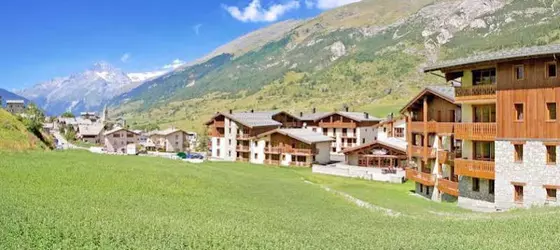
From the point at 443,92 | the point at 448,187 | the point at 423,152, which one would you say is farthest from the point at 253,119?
the point at 448,187

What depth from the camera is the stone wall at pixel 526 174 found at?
3538cm

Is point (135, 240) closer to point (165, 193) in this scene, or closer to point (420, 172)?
point (165, 193)

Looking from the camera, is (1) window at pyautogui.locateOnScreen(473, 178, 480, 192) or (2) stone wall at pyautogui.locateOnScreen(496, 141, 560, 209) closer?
(2) stone wall at pyautogui.locateOnScreen(496, 141, 560, 209)

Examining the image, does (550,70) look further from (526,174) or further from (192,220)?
(192,220)

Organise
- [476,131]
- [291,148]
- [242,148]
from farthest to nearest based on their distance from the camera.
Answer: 1. [242,148]
2. [291,148]
3. [476,131]

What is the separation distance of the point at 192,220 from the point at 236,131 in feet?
277

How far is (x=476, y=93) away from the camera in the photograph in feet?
132

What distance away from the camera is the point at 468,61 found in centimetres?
3969

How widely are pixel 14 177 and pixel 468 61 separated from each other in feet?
111

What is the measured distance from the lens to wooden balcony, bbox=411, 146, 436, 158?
50412mm

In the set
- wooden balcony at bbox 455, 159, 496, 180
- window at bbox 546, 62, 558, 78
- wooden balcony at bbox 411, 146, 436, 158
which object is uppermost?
window at bbox 546, 62, 558, 78

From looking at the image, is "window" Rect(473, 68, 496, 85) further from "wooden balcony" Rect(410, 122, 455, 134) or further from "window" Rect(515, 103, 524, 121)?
"wooden balcony" Rect(410, 122, 455, 134)

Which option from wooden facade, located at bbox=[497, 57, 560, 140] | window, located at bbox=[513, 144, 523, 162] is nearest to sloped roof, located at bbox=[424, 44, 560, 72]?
wooden facade, located at bbox=[497, 57, 560, 140]

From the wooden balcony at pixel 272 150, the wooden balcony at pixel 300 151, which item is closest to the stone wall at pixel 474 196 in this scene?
the wooden balcony at pixel 300 151
